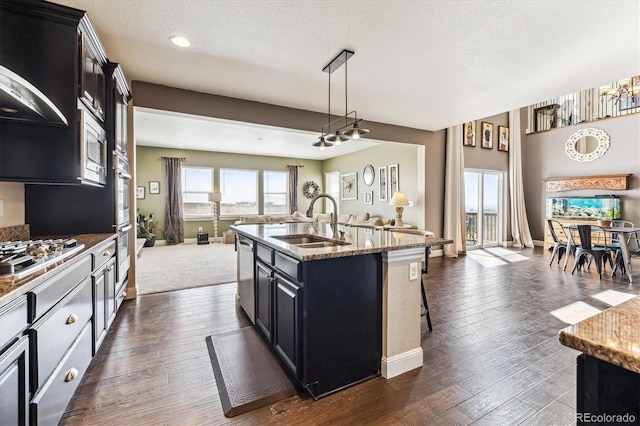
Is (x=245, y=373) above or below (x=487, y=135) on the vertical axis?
below

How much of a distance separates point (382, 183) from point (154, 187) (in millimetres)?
6549

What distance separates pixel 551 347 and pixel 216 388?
Result: 2.68 m

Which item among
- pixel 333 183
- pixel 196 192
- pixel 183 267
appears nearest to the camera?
pixel 183 267

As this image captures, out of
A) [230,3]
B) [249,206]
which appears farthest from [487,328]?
[249,206]

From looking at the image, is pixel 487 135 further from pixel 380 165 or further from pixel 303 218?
pixel 303 218

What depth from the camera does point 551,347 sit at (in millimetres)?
2424

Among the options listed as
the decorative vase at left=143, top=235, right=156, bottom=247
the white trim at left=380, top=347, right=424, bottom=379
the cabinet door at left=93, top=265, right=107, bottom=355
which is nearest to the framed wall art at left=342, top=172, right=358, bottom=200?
the decorative vase at left=143, top=235, right=156, bottom=247

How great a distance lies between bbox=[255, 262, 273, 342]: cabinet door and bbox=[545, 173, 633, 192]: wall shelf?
7874mm

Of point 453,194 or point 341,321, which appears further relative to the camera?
point 453,194

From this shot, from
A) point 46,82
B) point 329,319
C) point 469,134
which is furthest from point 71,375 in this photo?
point 469,134

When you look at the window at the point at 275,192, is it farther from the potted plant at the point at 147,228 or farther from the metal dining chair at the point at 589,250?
the metal dining chair at the point at 589,250

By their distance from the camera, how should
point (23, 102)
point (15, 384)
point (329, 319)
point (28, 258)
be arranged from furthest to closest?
point (329, 319)
point (23, 102)
point (28, 258)
point (15, 384)

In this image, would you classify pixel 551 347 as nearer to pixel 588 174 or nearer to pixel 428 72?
pixel 428 72

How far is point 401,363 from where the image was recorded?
2.06 meters
